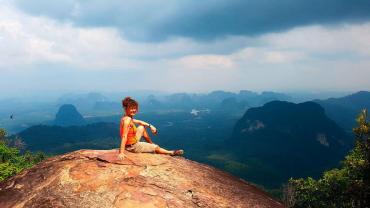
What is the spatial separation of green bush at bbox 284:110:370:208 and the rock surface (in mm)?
19244

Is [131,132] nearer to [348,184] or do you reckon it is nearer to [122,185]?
[122,185]

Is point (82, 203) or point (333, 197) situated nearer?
point (82, 203)

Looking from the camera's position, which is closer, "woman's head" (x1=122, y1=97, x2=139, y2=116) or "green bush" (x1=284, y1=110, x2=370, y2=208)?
"woman's head" (x1=122, y1=97, x2=139, y2=116)

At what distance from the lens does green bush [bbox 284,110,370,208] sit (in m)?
28.5

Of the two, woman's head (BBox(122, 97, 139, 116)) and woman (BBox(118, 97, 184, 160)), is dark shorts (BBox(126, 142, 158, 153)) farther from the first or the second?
woman's head (BBox(122, 97, 139, 116))

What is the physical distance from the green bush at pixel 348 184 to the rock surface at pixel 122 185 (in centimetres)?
1924

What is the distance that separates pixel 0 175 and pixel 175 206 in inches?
1716

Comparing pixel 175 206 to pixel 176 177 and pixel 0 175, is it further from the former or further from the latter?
pixel 0 175

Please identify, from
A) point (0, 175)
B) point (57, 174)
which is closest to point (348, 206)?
point (57, 174)

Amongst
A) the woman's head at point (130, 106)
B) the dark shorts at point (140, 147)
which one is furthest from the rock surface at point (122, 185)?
the woman's head at point (130, 106)

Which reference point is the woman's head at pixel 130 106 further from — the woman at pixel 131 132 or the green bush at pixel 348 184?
the green bush at pixel 348 184

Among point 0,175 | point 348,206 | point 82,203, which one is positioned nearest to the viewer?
Result: point 82,203

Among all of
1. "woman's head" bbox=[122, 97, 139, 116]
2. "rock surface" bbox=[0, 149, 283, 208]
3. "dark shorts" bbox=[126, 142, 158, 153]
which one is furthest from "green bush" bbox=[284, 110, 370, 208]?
"woman's head" bbox=[122, 97, 139, 116]

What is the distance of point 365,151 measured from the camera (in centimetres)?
3284
